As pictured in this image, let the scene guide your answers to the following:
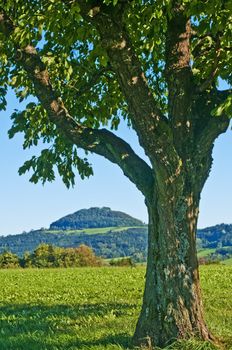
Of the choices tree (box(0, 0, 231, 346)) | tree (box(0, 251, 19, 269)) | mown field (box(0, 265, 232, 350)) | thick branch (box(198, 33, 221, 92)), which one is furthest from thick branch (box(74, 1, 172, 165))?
tree (box(0, 251, 19, 269))

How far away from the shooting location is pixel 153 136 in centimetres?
1155

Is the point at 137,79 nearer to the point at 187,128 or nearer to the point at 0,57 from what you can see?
the point at 187,128

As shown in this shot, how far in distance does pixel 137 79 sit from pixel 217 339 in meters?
5.34

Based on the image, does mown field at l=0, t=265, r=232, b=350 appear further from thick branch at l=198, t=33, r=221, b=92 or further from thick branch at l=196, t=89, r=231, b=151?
thick branch at l=198, t=33, r=221, b=92

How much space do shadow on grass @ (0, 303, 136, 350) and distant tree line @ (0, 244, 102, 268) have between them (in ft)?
170

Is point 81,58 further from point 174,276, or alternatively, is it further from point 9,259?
point 9,259

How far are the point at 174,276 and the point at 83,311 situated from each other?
7882mm


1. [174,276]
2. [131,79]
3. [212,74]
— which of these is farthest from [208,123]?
[174,276]

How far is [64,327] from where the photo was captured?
49.8 ft

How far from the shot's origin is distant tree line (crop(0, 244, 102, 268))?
242ft

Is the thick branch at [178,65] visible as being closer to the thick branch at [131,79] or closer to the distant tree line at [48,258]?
the thick branch at [131,79]

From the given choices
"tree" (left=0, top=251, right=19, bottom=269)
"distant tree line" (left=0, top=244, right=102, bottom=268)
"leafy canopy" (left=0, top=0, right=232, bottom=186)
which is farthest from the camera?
"distant tree line" (left=0, top=244, right=102, bottom=268)

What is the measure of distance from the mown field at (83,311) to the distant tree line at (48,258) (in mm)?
39502

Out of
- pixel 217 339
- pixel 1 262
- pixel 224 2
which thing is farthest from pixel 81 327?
pixel 1 262
